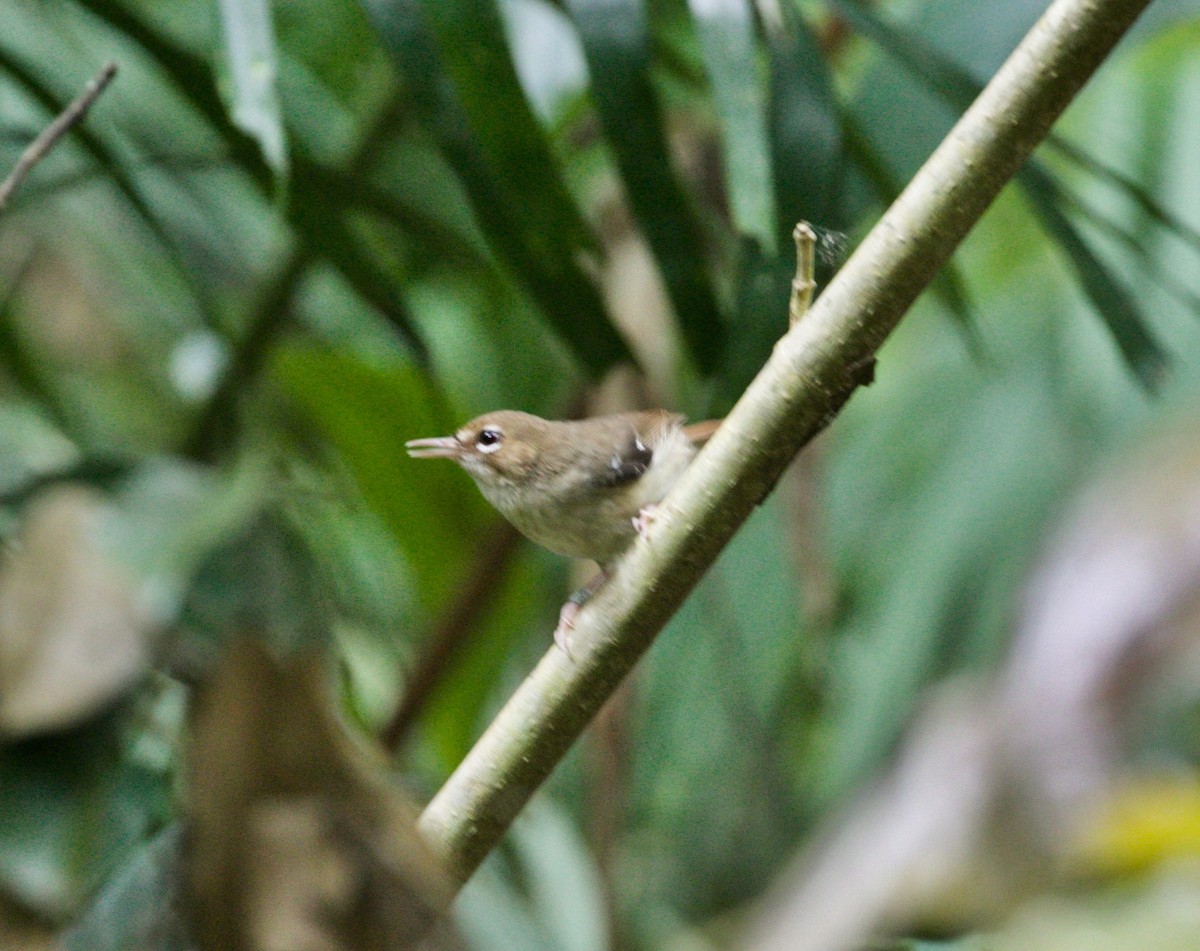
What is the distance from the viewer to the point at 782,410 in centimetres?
150

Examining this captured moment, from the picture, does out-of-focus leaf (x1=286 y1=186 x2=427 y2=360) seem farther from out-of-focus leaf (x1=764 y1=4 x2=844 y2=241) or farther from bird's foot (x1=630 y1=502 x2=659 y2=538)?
out-of-focus leaf (x1=764 y1=4 x2=844 y2=241)

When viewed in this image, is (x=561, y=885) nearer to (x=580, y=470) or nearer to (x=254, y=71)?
(x=580, y=470)

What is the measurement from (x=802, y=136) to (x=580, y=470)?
588 millimetres

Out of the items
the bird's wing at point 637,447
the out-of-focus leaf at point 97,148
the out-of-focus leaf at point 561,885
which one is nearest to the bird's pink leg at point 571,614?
the bird's wing at point 637,447

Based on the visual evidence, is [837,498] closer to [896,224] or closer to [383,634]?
[383,634]

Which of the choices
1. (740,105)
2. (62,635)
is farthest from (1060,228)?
(62,635)

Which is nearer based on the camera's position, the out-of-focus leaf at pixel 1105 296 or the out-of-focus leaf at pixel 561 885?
the out-of-focus leaf at pixel 1105 296

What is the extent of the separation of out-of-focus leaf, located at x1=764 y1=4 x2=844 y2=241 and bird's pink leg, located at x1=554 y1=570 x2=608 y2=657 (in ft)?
1.67

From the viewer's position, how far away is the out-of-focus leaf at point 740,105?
1.71 meters

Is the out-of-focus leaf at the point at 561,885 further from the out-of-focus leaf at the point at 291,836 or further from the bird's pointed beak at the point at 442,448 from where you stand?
the out-of-focus leaf at the point at 291,836

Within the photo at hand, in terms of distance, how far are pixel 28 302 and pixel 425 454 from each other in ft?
8.99

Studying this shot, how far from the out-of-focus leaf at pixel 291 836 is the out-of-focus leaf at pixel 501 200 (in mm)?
983

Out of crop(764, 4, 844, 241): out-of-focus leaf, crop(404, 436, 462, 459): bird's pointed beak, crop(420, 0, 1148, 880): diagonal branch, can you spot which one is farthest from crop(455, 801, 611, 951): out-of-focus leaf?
crop(764, 4, 844, 241): out-of-focus leaf

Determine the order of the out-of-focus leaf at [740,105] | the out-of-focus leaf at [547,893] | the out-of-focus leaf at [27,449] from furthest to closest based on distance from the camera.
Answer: the out-of-focus leaf at [547,893] < the out-of-focus leaf at [27,449] < the out-of-focus leaf at [740,105]
